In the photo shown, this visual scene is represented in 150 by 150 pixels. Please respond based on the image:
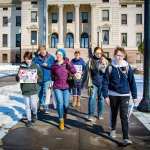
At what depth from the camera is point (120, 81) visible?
29.7 ft

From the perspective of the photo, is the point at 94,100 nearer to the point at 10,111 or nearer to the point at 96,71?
the point at 96,71

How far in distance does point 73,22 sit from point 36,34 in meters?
6.84

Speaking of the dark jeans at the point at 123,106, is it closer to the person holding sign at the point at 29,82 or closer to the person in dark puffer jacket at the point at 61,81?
the person in dark puffer jacket at the point at 61,81

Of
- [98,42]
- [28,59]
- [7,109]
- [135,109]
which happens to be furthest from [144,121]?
[98,42]

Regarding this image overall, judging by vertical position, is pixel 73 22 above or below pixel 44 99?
above

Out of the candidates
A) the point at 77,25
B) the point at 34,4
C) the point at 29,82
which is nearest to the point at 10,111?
the point at 29,82

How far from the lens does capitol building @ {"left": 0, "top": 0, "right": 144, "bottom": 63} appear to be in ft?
262

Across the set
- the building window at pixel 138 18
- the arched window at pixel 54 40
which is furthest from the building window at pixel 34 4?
the building window at pixel 138 18

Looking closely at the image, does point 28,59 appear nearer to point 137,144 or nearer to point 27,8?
point 137,144

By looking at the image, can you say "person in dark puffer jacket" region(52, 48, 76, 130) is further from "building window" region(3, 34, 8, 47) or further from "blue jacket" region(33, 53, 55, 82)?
"building window" region(3, 34, 8, 47)

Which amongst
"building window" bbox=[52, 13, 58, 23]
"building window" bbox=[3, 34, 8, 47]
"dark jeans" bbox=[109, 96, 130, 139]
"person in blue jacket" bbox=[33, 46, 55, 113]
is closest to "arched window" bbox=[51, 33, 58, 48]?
"building window" bbox=[52, 13, 58, 23]

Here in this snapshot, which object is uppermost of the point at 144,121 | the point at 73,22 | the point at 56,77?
the point at 73,22

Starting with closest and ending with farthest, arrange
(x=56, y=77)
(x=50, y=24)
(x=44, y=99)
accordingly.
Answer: (x=56, y=77) < (x=44, y=99) < (x=50, y=24)

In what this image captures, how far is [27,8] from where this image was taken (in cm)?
8200
